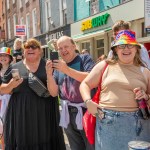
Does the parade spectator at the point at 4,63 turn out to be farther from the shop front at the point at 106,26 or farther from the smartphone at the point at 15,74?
the shop front at the point at 106,26

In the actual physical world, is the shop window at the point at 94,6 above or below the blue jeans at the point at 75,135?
above

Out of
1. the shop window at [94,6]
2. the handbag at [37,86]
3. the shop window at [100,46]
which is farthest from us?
the shop window at [100,46]

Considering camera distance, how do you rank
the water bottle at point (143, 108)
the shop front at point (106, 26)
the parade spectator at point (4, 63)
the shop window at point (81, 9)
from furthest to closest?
the shop window at point (81, 9)
the shop front at point (106, 26)
the parade spectator at point (4, 63)
the water bottle at point (143, 108)

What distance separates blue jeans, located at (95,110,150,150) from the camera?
2715mm

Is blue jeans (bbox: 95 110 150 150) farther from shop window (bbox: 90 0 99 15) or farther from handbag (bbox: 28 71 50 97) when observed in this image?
shop window (bbox: 90 0 99 15)

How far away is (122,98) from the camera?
8.89 ft

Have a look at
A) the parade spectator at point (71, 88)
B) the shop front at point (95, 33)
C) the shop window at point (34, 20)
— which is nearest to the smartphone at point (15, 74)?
the parade spectator at point (71, 88)

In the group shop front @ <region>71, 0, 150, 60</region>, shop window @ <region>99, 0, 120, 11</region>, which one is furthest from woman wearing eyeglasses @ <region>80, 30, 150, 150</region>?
shop window @ <region>99, 0, 120, 11</region>

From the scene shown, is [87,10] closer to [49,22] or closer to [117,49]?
[49,22]

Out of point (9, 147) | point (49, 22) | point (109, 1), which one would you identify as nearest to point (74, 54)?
point (9, 147)

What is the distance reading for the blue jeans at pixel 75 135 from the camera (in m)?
3.69

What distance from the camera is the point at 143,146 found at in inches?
95.9

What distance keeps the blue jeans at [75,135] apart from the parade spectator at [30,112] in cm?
19

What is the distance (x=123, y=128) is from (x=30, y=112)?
1383 millimetres
